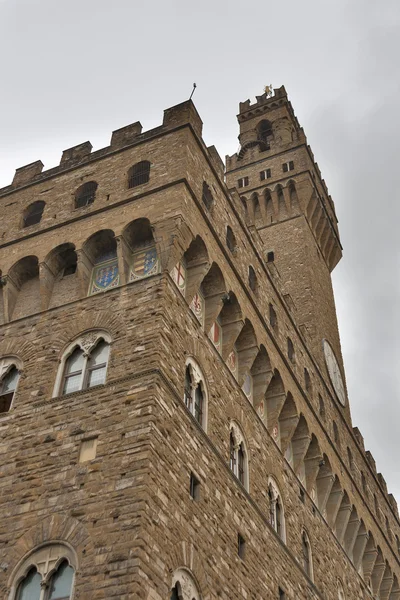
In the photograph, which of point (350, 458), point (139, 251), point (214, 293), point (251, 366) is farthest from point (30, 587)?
point (350, 458)

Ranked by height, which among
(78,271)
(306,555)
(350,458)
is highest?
(350,458)

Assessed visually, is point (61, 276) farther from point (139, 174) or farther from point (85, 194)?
point (139, 174)

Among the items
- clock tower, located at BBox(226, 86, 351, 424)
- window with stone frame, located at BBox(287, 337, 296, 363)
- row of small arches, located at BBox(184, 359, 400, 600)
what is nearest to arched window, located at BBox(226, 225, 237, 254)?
row of small arches, located at BBox(184, 359, 400, 600)

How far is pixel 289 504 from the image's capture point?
1672cm

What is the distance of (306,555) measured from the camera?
16922 mm

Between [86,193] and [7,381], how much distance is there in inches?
202

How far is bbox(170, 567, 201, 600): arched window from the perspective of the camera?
10609 millimetres

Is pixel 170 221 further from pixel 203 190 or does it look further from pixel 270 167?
pixel 270 167

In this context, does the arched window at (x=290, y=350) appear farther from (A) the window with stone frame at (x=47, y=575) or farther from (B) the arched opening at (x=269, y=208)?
(B) the arched opening at (x=269, y=208)

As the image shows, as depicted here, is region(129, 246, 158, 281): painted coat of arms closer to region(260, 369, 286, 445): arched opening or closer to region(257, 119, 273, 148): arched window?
region(260, 369, 286, 445): arched opening

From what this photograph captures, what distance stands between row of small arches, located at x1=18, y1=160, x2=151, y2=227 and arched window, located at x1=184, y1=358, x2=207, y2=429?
14.9 ft

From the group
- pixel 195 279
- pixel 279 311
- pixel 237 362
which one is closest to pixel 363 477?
pixel 279 311

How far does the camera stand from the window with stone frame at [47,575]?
10.1 metres

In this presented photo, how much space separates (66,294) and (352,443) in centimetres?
1296
